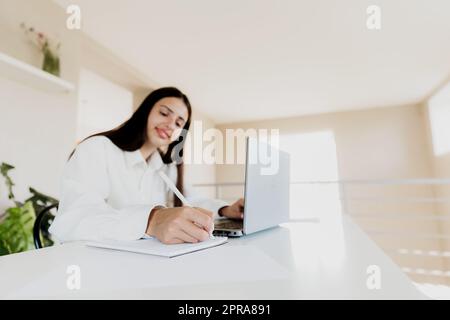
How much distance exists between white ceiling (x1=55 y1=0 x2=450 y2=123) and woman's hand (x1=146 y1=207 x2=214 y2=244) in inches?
71.1

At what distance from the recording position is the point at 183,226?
21.7 inches

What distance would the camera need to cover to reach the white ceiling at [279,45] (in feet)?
6.36

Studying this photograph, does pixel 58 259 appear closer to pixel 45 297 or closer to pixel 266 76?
pixel 45 297

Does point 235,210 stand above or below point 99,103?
below

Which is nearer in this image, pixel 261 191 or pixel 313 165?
pixel 261 191

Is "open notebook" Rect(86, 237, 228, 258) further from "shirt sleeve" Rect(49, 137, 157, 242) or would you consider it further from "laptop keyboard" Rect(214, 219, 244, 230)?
"laptop keyboard" Rect(214, 219, 244, 230)

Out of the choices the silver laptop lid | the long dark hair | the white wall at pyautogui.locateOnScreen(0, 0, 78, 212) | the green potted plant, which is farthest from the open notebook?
the white wall at pyautogui.locateOnScreen(0, 0, 78, 212)

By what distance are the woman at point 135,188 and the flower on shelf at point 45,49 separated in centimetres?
106

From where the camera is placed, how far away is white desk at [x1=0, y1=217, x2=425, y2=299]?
1.03 ft

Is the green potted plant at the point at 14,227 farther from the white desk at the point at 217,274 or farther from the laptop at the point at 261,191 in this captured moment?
the laptop at the point at 261,191

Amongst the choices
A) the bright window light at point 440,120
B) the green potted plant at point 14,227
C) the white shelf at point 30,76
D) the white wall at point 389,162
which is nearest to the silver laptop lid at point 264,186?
the green potted plant at point 14,227

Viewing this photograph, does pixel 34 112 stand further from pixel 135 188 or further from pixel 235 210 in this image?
pixel 235 210

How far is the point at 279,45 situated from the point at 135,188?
203 cm

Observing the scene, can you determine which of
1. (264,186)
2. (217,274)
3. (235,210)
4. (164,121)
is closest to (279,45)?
(164,121)
